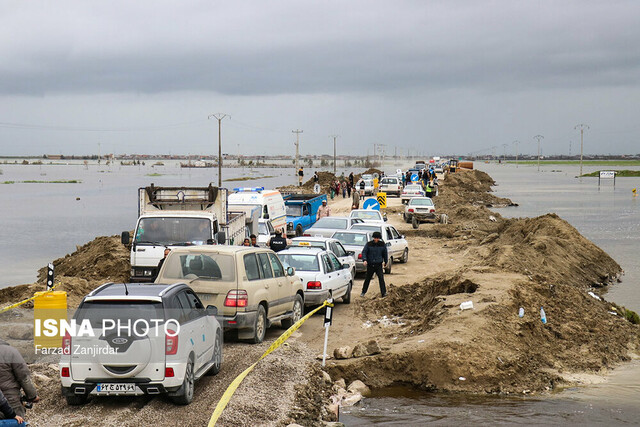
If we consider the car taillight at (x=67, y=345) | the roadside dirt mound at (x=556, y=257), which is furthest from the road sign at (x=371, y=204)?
the car taillight at (x=67, y=345)

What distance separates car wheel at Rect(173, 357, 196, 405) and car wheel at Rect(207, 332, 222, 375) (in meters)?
1.38

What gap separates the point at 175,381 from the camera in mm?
9203

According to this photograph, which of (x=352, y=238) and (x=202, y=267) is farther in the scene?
(x=352, y=238)

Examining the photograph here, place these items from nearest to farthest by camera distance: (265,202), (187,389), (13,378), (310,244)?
(13,378) < (187,389) < (310,244) < (265,202)

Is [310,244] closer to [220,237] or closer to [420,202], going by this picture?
[220,237]

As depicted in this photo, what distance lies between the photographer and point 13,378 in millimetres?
7367

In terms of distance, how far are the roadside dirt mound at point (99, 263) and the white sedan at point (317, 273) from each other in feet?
30.0

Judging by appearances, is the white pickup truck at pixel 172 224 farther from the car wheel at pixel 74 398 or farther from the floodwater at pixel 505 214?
the car wheel at pixel 74 398

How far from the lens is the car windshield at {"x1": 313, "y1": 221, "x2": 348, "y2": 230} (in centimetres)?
2962

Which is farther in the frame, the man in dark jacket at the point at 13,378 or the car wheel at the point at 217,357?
the car wheel at the point at 217,357

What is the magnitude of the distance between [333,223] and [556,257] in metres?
9.20

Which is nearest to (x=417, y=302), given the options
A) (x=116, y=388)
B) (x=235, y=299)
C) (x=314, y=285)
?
(x=314, y=285)

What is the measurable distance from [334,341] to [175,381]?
6721 millimetres

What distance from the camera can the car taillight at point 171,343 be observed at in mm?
9203
